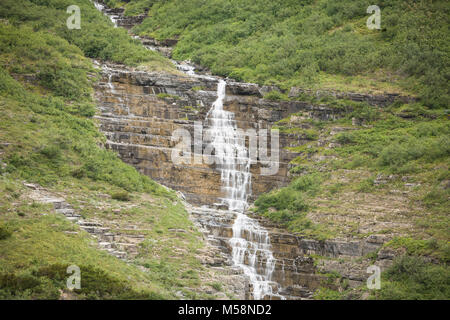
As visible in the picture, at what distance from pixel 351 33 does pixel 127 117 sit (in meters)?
35.0

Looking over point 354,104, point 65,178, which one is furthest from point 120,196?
point 354,104

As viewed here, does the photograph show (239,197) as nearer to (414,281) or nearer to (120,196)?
(120,196)

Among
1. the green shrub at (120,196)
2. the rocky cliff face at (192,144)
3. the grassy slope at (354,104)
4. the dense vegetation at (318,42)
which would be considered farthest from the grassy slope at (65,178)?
the grassy slope at (354,104)

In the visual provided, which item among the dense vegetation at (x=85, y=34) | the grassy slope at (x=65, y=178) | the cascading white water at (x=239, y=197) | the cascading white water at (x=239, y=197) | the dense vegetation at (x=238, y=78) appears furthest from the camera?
the dense vegetation at (x=85, y=34)

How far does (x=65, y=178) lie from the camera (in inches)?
1528

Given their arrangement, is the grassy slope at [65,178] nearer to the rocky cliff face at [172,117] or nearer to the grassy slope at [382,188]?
the rocky cliff face at [172,117]

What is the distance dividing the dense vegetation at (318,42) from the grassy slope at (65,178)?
456 inches

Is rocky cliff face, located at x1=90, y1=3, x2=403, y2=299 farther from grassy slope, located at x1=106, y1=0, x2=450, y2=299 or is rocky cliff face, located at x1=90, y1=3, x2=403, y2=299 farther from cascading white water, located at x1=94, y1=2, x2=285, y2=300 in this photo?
grassy slope, located at x1=106, y1=0, x2=450, y2=299

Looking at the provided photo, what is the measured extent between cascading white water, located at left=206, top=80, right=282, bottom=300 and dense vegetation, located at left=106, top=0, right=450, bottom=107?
1007 cm

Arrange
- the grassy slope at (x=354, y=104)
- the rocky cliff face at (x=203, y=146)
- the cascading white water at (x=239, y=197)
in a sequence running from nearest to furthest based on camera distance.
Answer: the rocky cliff face at (x=203, y=146) < the grassy slope at (x=354, y=104) < the cascading white water at (x=239, y=197)

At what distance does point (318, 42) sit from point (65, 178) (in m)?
41.8

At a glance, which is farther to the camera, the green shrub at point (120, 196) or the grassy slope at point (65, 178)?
the green shrub at point (120, 196)

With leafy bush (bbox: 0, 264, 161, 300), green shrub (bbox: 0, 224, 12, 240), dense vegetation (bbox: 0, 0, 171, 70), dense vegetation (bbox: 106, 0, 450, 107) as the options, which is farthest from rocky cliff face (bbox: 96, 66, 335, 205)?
leafy bush (bbox: 0, 264, 161, 300)

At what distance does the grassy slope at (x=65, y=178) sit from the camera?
85.9 ft
